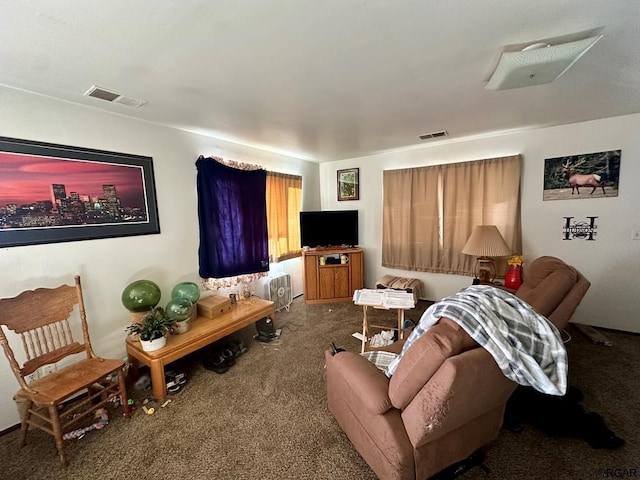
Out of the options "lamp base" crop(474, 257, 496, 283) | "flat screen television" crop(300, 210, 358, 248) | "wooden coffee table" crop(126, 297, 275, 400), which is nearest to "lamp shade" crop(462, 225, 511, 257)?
"lamp base" crop(474, 257, 496, 283)

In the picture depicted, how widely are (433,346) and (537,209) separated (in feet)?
10.4

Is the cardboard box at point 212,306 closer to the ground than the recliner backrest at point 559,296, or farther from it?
closer to the ground

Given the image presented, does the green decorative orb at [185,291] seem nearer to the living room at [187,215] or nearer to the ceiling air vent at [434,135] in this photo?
the living room at [187,215]

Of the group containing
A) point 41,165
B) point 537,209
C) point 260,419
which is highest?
point 41,165

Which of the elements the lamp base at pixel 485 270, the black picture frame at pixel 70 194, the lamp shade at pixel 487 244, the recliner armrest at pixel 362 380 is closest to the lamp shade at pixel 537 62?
the lamp shade at pixel 487 244

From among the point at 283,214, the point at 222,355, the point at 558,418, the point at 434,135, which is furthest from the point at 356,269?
the point at 558,418

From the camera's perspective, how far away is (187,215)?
2.87 m

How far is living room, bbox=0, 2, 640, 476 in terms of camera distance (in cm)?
192

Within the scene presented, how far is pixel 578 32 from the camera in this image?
1.38 meters

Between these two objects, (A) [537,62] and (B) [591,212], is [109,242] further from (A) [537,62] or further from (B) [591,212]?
(B) [591,212]

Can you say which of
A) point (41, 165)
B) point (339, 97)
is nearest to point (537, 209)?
point (339, 97)

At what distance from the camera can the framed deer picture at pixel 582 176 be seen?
2.80 metres

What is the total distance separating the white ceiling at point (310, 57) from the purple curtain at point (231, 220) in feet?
2.36

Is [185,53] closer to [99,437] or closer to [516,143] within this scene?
[99,437]
